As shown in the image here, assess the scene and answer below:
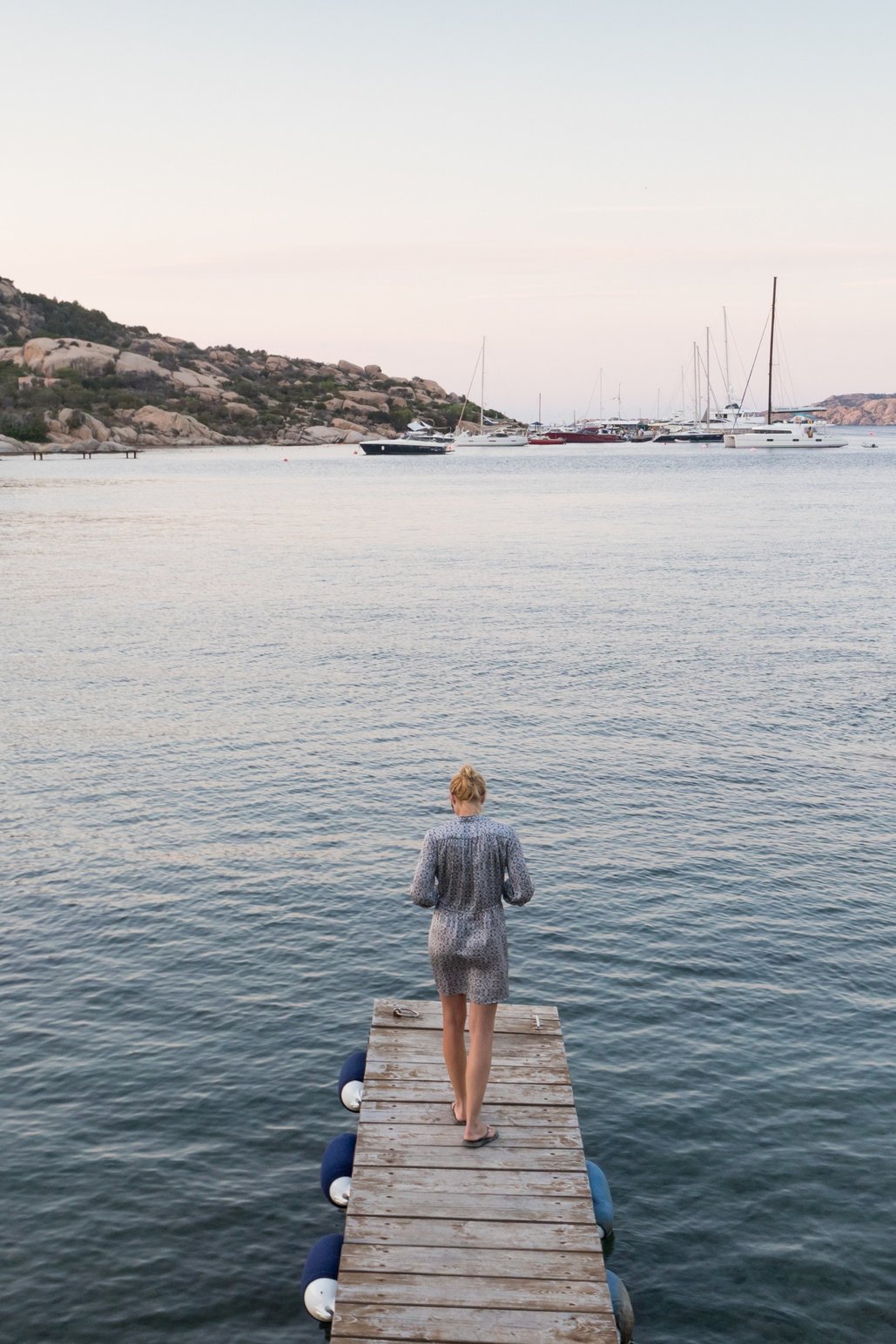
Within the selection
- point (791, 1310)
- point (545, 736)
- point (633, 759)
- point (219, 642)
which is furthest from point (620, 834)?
point (219, 642)

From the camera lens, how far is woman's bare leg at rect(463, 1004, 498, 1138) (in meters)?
9.99

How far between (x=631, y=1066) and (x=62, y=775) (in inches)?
657

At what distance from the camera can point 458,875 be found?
987cm

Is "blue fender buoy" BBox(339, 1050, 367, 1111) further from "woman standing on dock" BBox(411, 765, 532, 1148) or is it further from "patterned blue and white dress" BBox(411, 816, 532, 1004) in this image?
"patterned blue and white dress" BBox(411, 816, 532, 1004)

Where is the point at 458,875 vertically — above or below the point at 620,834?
above

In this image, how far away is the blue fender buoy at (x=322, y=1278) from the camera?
384 inches

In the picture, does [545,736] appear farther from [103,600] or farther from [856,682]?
[103,600]

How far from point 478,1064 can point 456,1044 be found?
11.4 inches

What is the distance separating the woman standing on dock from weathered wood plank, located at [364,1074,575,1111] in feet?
2.77

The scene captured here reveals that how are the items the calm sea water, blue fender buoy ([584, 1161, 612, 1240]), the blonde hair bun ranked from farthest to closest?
the calm sea water
blue fender buoy ([584, 1161, 612, 1240])
the blonde hair bun

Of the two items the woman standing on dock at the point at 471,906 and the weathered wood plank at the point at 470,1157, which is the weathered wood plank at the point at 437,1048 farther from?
the woman standing on dock at the point at 471,906

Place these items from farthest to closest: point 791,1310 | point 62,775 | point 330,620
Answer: point 330,620
point 62,775
point 791,1310

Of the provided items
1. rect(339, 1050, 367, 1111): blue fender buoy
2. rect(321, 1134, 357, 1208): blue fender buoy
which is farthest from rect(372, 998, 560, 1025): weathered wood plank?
rect(321, 1134, 357, 1208): blue fender buoy

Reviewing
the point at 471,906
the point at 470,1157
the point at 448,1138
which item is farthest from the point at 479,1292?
the point at 471,906
